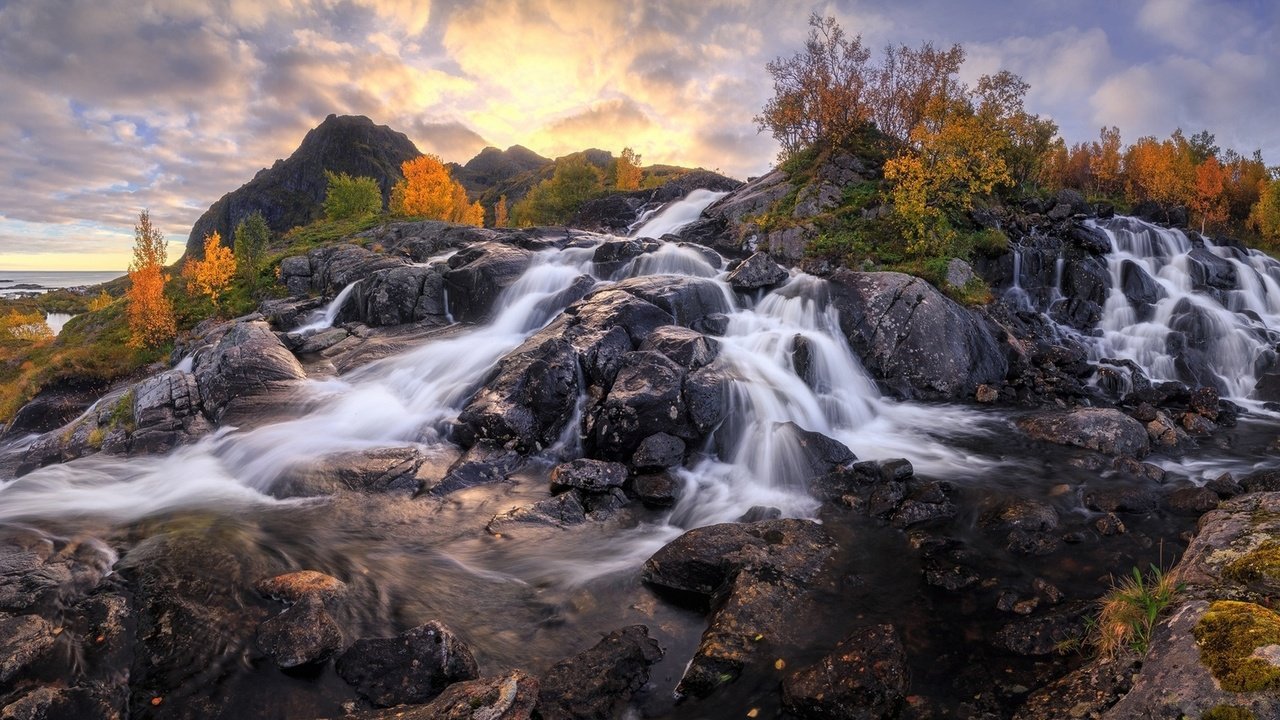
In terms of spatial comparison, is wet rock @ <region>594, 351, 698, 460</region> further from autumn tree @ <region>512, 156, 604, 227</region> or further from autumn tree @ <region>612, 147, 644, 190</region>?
autumn tree @ <region>612, 147, 644, 190</region>

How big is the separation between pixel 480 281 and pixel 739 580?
22952mm

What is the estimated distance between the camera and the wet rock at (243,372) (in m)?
17.5

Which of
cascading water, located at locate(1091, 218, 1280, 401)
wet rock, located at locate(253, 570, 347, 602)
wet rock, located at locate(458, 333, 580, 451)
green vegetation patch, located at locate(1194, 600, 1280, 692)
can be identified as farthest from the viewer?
cascading water, located at locate(1091, 218, 1280, 401)

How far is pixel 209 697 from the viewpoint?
647 centimetres

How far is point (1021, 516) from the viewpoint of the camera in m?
10.8

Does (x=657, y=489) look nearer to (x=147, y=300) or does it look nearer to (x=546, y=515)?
(x=546, y=515)

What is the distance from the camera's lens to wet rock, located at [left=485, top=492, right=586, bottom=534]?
37.9ft

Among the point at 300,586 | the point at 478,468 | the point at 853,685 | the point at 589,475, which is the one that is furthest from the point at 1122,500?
the point at 300,586

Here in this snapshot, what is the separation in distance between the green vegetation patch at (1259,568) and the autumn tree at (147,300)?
41.6 m

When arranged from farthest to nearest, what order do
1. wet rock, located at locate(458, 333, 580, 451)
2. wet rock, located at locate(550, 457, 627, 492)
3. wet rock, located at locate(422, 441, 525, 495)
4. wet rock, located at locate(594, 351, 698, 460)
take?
wet rock, located at locate(458, 333, 580, 451)
wet rock, located at locate(594, 351, 698, 460)
wet rock, located at locate(422, 441, 525, 495)
wet rock, located at locate(550, 457, 627, 492)

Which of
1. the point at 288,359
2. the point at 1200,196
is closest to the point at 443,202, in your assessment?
the point at 288,359

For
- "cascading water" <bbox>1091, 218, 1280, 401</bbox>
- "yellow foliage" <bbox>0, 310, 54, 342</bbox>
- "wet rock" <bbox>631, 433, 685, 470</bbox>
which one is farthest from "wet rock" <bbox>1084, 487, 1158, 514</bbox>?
"yellow foliage" <bbox>0, 310, 54, 342</bbox>

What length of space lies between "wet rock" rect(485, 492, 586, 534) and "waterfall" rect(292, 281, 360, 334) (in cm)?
2219

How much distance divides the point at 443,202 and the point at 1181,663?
60636 mm
